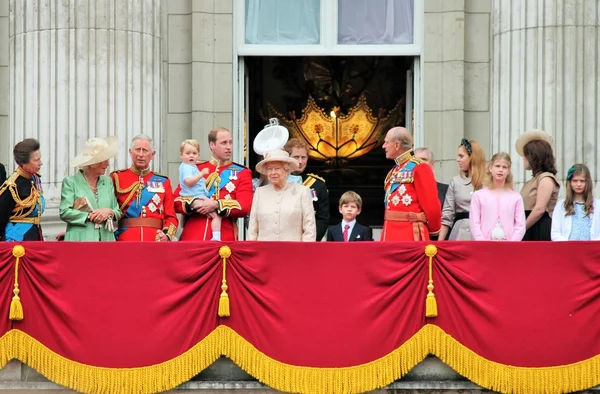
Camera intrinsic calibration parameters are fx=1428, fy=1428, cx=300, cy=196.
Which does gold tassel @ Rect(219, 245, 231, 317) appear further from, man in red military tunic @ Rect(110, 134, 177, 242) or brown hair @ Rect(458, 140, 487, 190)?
brown hair @ Rect(458, 140, 487, 190)

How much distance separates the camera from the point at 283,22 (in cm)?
1638

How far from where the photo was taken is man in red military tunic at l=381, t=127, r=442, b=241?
12508mm

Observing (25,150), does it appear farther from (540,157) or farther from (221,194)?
(540,157)

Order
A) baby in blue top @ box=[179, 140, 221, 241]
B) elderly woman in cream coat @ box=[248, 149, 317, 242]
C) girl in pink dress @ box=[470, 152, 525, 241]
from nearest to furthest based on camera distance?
elderly woman in cream coat @ box=[248, 149, 317, 242] < girl in pink dress @ box=[470, 152, 525, 241] < baby in blue top @ box=[179, 140, 221, 241]

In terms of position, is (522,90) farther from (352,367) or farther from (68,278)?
(68,278)

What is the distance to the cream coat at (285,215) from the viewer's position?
1227 centimetres

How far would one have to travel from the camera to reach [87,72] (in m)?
15.2

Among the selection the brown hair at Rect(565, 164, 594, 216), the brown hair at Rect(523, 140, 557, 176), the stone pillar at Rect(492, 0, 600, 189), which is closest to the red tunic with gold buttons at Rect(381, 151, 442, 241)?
the brown hair at Rect(523, 140, 557, 176)

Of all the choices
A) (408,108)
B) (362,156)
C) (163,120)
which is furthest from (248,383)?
(362,156)

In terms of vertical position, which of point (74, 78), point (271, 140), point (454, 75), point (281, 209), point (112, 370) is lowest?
point (112, 370)

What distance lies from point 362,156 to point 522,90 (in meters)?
5.68

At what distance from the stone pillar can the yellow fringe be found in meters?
3.98

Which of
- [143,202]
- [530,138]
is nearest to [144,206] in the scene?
[143,202]

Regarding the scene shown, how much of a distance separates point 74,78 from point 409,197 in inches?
175
